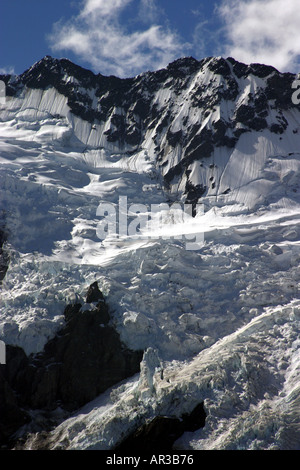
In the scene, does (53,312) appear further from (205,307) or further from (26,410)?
(205,307)

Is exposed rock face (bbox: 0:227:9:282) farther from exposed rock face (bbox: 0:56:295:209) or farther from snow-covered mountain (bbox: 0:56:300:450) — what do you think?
exposed rock face (bbox: 0:56:295:209)

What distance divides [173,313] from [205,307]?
2909mm

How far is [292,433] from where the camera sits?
31.0 metres

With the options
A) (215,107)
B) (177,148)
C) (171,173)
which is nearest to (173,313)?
(171,173)

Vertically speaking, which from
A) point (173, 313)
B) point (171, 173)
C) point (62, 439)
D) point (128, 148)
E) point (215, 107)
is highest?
point (215, 107)

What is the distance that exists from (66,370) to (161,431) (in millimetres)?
9421

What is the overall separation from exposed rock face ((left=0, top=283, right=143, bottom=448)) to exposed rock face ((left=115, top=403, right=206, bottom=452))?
562 cm

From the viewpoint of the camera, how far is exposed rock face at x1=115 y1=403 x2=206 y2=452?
32.2 metres

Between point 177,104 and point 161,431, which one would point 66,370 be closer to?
point 161,431

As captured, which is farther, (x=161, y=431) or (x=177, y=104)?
(x=177, y=104)

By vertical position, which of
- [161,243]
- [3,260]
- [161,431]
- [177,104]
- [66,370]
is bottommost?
[161,431]

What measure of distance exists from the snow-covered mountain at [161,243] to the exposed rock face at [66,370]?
17 centimetres

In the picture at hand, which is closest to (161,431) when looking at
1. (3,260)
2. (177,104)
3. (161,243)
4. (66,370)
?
(66,370)

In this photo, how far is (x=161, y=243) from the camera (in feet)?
164
